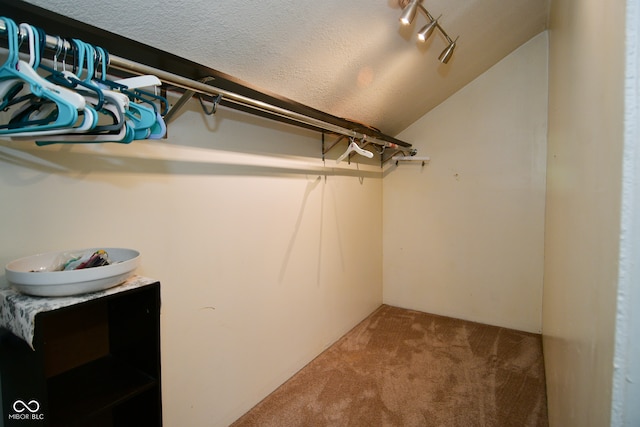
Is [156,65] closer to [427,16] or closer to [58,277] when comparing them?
[58,277]

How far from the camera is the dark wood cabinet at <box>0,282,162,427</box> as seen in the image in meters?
0.84

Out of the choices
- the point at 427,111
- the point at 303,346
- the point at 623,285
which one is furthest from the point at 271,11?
the point at 427,111

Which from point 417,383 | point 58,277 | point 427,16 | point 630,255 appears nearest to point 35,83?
point 58,277

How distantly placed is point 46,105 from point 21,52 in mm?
255

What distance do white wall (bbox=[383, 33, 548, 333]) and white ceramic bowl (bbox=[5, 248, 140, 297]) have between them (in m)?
2.94

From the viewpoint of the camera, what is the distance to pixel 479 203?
3.09 m

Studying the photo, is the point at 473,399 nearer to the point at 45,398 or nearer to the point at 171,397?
the point at 171,397

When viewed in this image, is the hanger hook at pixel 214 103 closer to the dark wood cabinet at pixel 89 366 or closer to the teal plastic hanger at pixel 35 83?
the teal plastic hanger at pixel 35 83

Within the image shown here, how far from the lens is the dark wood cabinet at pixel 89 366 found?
0.84 meters

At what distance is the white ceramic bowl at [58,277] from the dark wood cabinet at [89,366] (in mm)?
51

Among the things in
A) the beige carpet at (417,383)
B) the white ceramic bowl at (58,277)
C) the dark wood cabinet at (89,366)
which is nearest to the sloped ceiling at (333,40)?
the white ceramic bowl at (58,277)

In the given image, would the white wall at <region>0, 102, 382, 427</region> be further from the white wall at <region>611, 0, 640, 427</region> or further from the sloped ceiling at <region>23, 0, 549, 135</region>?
the white wall at <region>611, 0, 640, 427</region>

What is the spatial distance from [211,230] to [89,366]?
29.1 inches

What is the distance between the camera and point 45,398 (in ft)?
2.64
